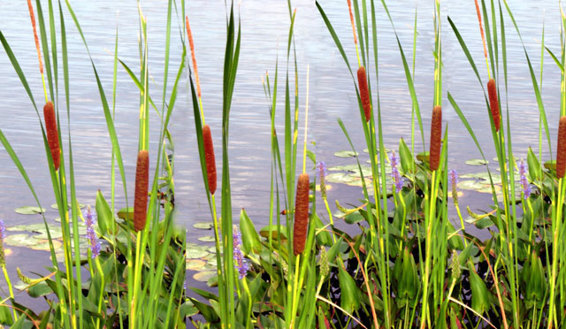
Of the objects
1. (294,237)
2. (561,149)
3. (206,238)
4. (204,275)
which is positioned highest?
(561,149)

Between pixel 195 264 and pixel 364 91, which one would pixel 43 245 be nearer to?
pixel 195 264

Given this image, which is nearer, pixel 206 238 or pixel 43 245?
pixel 206 238

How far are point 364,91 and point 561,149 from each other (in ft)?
2.32

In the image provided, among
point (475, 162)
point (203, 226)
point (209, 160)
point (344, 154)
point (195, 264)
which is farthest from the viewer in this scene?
point (344, 154)

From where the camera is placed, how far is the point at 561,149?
208 centimetres

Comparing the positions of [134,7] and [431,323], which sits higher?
[134,7]

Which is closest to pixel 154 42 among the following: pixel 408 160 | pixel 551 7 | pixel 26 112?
pixel 26 112

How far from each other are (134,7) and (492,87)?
2040 cm

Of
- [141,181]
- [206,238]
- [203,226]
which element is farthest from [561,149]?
[203,226]

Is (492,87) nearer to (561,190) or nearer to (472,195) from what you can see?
(561,190)

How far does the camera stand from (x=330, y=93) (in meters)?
7.80

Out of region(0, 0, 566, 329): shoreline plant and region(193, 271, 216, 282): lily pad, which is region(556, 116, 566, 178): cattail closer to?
region(0, 0, 566, 329): shoreline plant

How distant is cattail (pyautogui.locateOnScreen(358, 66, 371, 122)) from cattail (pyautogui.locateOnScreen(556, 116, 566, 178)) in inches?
24.8

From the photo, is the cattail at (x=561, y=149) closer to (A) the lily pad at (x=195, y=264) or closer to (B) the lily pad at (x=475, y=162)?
(A) the lily pad at (x=195, y=264)
